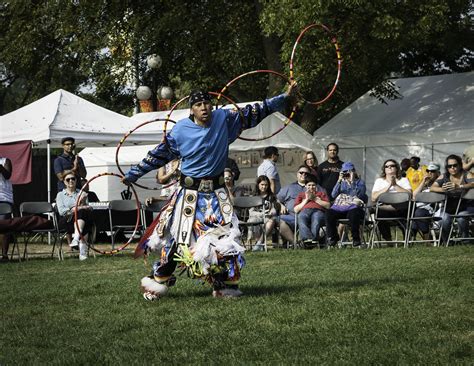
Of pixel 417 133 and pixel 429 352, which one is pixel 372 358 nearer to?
pixel 429 352

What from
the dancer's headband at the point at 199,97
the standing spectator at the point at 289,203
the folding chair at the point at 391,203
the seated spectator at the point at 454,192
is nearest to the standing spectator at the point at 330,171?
the standing spectator at the point at 289,203

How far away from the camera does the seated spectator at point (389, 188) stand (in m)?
15.1

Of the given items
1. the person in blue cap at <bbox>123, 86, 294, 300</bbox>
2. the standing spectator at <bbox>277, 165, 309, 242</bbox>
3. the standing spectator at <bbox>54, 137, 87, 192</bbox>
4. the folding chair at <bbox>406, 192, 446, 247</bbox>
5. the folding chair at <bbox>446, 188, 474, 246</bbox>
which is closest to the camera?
the person in blue cap at <bbox>123, 86, 294, 300</bbox>

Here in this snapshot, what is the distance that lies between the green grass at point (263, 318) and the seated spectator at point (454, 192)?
2693mm

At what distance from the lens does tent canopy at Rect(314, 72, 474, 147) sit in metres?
21.7

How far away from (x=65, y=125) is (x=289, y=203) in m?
5.08

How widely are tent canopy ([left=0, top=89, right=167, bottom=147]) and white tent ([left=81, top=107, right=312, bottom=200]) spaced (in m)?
1.56

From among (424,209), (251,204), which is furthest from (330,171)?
(424,209)

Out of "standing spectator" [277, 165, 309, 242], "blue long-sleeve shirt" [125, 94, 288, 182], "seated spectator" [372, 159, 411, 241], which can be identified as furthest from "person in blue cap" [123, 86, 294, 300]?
"standing spectator" [277, 165, 309, 242]

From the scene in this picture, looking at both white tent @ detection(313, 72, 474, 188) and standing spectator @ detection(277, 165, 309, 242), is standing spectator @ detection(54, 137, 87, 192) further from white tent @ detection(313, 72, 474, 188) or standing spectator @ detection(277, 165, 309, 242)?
white tent @ detection(313, 72, 474, 188)

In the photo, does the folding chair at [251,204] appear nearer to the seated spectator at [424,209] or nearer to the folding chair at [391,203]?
the folding chair at [391,203]

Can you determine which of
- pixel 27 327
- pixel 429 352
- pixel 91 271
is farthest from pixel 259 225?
pixel 429 352

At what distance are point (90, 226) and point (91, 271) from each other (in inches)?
110

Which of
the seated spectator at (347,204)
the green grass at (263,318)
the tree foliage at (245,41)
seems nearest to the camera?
the green grass at (263,318)
